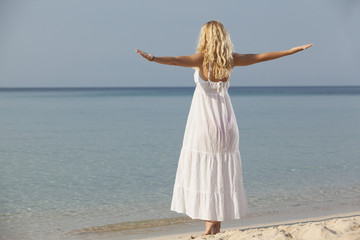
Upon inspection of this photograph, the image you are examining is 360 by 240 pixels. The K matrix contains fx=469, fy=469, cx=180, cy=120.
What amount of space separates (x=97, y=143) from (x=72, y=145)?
0.63 metres

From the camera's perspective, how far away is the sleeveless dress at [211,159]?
3795 mm

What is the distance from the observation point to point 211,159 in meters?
3.81

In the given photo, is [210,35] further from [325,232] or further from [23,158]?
[23,158]

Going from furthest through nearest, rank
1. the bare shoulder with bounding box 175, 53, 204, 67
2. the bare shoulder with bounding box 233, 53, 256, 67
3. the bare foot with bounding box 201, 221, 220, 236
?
the bare foot with bounding box 201, 221, 220, 236, the bare shoulder with bounding box 233, 53, 256, 67, the bare shoulder with bounding box 175, 53, 204, 67

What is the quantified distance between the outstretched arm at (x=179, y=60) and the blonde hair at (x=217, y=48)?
0.07 meters

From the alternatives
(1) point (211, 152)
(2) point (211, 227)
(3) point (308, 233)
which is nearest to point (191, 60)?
(1) point (211, 152)

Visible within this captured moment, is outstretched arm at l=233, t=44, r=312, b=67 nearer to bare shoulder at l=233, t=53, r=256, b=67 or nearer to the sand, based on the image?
bare shoulder at l=233, t=53, r=256, b=67

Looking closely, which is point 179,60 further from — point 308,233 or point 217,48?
point 308,233

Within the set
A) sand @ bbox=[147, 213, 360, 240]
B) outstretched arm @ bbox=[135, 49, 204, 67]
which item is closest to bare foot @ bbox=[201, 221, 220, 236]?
sand @ bbox=[147, 213, 360, 240]

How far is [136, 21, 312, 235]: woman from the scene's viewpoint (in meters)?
3.76

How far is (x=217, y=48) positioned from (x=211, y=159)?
2.93 ft

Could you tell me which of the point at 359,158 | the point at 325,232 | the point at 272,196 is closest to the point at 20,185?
the point at 272,196

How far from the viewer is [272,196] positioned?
641 centimetres

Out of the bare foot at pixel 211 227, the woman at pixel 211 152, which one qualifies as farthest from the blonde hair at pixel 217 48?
the bare foot at pixel 211 227
